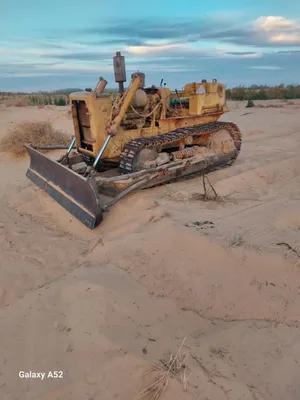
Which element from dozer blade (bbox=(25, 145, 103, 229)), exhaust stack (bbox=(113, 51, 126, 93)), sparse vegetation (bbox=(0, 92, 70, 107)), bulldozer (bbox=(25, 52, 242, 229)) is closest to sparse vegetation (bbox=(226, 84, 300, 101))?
sparse vegetation (bbox=(0, 92, 70, 107))

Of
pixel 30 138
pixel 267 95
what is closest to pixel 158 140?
pixel 30 138

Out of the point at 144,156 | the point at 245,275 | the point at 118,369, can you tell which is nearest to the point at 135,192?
the point at 144,156

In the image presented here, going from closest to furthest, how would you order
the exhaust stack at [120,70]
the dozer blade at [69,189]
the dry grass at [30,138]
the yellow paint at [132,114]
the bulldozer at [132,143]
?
the dozer blade at [69,189] < the bulldozer at [132,143] < the yellow paint at [132,114] < the exhaust stack at [120,70] < the dry grass at [30,138]

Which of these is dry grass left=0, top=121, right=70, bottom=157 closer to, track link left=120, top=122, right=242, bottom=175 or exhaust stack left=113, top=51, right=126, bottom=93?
exhaust stack left=113, top=51, right=126, bottom=93

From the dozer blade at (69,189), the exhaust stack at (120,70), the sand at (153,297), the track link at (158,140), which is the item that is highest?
the exhaust stack at (120,70)

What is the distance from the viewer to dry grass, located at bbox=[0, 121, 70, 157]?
10.6 metres

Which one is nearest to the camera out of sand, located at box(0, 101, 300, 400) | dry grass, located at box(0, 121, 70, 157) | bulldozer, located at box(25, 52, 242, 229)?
sand, located at box(0, 101, 300, 400)

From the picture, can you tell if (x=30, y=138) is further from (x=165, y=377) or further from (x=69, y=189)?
(x=165, y=377)

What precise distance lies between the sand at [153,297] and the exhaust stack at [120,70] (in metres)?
2.28

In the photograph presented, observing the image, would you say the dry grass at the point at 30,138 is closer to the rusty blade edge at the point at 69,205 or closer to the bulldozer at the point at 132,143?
the bulldozer at the point at 132,143

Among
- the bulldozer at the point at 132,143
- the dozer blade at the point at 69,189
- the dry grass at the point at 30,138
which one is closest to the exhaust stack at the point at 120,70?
the bulldozer at the point at 132,143

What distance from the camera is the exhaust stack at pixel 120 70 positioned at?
661 cm

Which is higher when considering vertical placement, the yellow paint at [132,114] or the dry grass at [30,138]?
the yellow paint at [132,114]

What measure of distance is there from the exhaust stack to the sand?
2.28 metres
